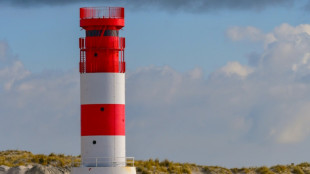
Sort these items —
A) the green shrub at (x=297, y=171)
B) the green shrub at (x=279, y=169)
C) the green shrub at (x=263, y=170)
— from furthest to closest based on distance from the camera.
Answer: the green shrub at (x=297, y=171)
the green shrub at (x=279, y=169)
the green shrub at (x=263, y=170)

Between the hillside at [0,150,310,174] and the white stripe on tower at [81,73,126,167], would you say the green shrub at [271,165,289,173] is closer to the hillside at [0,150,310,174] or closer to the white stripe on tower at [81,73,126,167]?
the hillside at [0,150,310,174]

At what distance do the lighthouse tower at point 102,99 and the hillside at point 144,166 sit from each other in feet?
→ 39.2

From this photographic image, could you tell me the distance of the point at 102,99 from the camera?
37.2 m

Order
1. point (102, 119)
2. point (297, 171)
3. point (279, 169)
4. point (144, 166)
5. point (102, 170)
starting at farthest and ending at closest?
point (297, 171) < point (279, 169) < point (144, 166) < point (102, 119) < point (102, 170)

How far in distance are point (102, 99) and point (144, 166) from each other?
1779cm

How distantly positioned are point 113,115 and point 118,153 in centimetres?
169

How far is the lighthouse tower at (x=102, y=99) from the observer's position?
37094 millimetres

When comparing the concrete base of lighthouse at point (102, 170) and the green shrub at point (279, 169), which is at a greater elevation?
the green shrub at point (279, 169)

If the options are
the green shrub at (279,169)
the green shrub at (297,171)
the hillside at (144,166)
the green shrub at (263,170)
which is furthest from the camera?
the green shrub at (297,171)

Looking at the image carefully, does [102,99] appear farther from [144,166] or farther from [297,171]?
[297,171]

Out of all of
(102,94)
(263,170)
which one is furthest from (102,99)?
(263,170)

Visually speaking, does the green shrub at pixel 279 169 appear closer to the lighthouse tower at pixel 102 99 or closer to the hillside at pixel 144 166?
the hillside at pixel 144 166

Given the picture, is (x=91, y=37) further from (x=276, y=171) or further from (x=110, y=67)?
(x=276, y=171)

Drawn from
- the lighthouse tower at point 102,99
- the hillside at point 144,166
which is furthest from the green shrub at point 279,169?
the lighthouse tower at point 102,99
